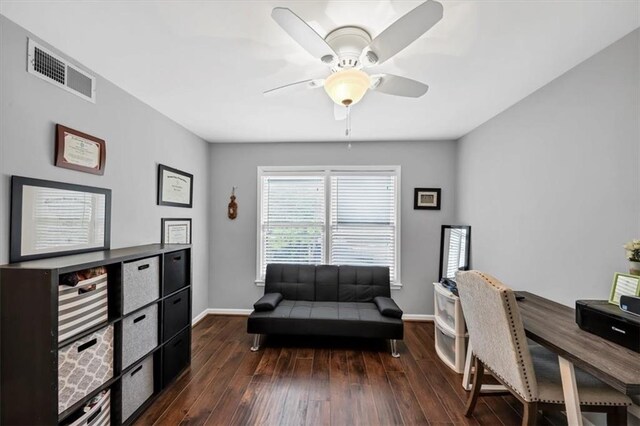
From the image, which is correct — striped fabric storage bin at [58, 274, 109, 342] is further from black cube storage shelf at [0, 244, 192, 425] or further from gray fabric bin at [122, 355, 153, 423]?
gray fabric bin at [122, 355, 153, 423]

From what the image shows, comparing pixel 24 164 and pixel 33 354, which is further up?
pixel 24 164

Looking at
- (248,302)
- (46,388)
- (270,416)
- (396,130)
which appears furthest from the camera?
(248,302)

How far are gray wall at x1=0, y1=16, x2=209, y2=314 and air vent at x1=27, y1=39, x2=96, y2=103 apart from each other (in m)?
0.04

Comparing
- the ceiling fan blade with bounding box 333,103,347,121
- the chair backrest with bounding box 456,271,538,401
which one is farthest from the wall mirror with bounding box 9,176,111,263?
the chair backrest with bounding box 456,271,538,401

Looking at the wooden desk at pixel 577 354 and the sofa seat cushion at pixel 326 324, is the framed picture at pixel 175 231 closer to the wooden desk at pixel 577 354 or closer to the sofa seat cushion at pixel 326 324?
the sofa seat cushion at pixel 326 324

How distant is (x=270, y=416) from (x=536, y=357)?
1.88 meters

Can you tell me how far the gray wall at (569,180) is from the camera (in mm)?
1624

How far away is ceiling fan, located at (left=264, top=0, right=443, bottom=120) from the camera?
3.94 feet

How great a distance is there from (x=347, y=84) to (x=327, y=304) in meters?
2.61

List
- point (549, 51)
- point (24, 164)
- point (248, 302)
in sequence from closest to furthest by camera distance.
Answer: point (24, 164) → point (549, 51) → point (248, 302)

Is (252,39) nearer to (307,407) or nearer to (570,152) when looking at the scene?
(570,152)

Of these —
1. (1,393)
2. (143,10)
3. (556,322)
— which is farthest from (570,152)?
(1,393)

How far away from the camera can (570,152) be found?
1.98 meters

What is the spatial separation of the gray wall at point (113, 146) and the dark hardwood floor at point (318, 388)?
1.33 metres
